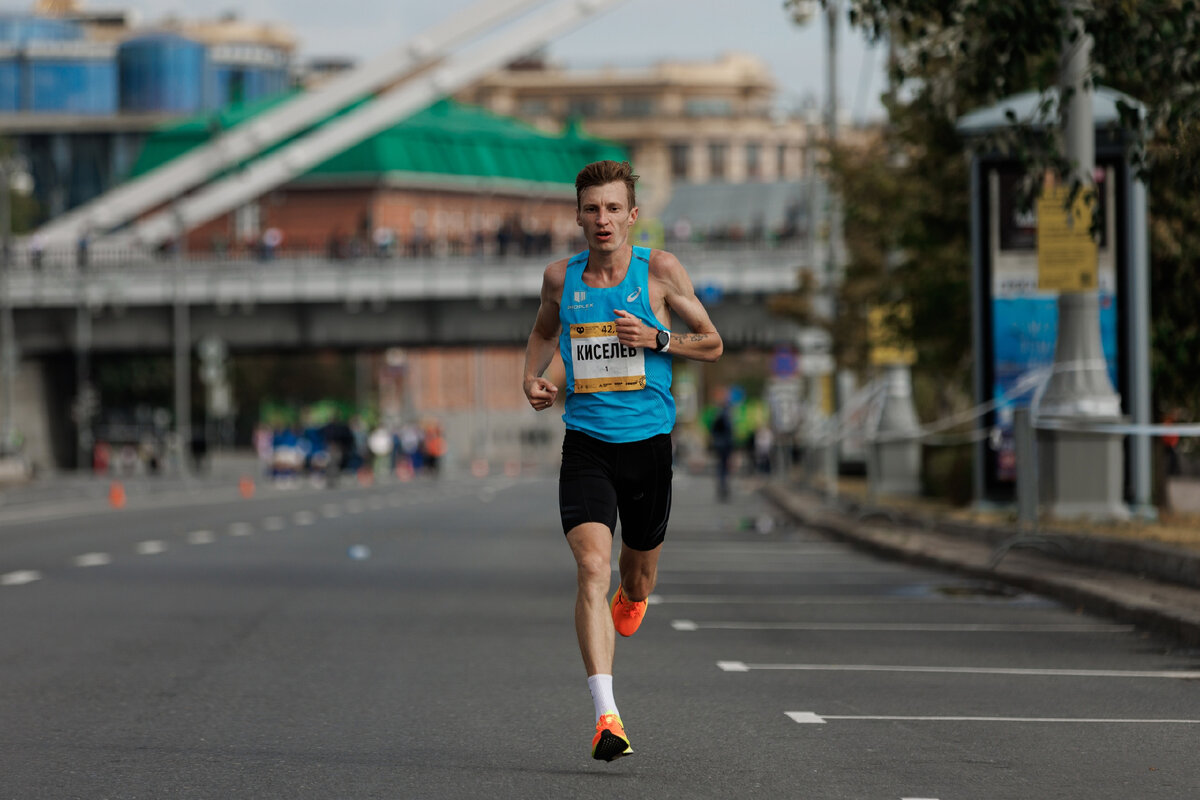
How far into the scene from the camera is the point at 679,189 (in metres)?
163

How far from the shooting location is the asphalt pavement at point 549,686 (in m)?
7.93

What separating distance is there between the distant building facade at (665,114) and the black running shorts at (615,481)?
567ft

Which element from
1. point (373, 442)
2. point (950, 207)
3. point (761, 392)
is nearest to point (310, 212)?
point (761, 392)

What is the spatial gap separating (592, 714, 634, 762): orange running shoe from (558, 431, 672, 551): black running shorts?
773 mm

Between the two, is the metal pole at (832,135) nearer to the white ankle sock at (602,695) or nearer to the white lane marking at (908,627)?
the white lane marking at (908,627)

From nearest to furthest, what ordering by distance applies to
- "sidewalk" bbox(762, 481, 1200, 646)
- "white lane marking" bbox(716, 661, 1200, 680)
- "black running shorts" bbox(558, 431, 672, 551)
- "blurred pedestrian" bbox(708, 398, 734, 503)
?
"black running shorts" bbox(558, 431, 672, 551)
"white lane marking" bbox(716, 661, 1200, 680)
"sidewalk" bbox(762, 481, 1200, 646)
"blurred pedestrian" bbox(708, 398, 734, 503)

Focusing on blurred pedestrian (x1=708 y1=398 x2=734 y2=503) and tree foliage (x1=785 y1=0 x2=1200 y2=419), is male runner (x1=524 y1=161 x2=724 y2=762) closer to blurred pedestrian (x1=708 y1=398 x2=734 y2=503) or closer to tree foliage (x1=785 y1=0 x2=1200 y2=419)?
tree foliage (x1=785 y1=0 x2=1200 y2=419)

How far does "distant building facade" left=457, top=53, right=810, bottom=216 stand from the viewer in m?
182

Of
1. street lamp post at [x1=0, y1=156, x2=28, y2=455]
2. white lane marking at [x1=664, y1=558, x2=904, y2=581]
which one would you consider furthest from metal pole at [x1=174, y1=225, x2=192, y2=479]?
white lane marking at [x1=664, y1=558, x2=904, y2=581]

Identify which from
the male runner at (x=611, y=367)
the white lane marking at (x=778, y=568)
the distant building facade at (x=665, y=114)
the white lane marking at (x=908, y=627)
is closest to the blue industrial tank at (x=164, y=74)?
the distant building facade at (x=665, y=114)

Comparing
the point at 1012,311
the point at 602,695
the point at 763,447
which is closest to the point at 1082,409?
the point at 1012,311

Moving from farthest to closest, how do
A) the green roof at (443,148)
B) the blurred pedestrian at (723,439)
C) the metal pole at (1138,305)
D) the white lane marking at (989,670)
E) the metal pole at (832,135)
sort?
1. the green roof at (443,148)
2. the metal pole at (832,135)
3. the blurred pedestrian at (723,439)
4. the metal pole at (1138,305)
5. the white lane marking at (989,670)

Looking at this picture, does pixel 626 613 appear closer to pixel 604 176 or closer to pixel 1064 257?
pixel 604 176

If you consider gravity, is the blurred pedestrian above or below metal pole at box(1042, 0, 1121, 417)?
below
